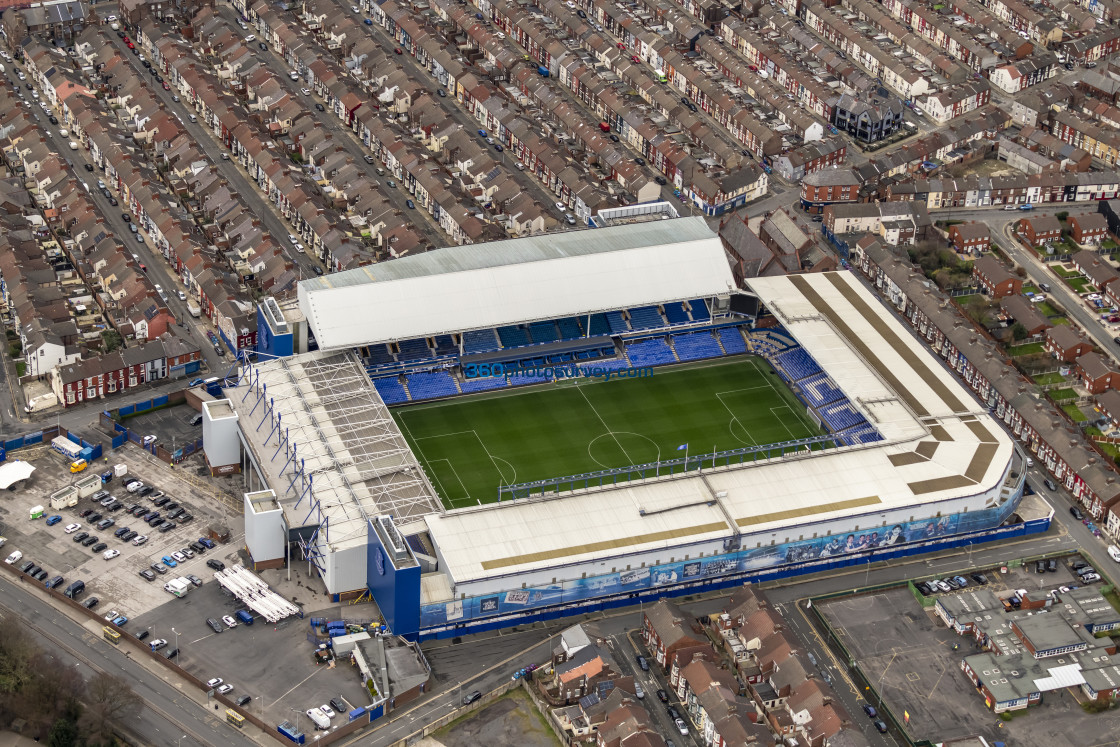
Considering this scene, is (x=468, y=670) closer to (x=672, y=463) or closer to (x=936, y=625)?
(x=672, y=463)

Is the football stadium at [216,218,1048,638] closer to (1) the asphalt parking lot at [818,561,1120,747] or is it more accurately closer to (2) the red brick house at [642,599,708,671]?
(2) the red brick house at [642,599,708,671]

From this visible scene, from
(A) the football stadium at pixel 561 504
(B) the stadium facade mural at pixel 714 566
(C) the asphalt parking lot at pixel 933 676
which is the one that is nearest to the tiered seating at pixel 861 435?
(A) the football stadium at pixel 561 504

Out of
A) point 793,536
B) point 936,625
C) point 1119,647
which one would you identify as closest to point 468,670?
point 793,536

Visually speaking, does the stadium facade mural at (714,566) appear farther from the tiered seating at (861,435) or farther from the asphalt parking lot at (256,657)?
the tiered seating at (861,435)

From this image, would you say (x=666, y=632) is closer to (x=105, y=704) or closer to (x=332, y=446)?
(x=332, y=446)

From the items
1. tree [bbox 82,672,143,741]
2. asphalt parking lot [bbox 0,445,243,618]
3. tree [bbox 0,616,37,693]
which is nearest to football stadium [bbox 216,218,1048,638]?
asphalt parking lot [bbox 0,445,243,618]

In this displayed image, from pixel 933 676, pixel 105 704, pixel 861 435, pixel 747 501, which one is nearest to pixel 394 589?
pixel 105 704

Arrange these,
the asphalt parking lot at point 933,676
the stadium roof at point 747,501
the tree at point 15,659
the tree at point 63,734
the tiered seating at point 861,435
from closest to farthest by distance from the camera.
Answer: the tree at point 63,734, the tree at point 15,659, the asphalt parking lot at point 933,676, the stadium roof at point 747,501, the tiered seating at point 861,435
